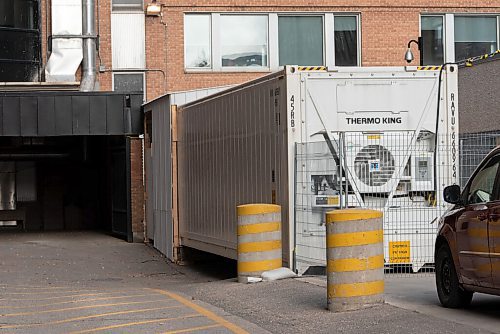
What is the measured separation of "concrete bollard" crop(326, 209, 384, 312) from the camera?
11.1 meters

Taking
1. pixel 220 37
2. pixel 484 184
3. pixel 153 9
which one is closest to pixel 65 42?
pixel 153 9

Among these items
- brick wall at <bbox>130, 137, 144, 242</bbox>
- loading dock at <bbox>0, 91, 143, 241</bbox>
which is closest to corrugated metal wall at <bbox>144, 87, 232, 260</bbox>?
brick wall at <bbox>130, 137, 144, 242</bbox>

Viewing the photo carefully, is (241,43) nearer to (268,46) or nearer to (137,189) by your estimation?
(268,46)

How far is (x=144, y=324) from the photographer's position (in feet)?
37.6

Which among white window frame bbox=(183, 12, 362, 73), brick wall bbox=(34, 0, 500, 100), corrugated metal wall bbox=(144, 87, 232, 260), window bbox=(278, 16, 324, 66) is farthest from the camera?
window bbox=(278, 16, 324, 66)

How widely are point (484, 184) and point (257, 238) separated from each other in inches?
177

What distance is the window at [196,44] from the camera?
3009 cm

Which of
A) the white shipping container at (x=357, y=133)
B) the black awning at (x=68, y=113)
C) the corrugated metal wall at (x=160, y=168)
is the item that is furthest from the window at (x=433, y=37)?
the white shipping container at (x=357, y=133)

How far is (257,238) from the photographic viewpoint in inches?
579

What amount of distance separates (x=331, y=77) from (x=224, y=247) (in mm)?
4435

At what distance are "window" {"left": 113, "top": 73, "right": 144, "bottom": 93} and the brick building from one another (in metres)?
0.03

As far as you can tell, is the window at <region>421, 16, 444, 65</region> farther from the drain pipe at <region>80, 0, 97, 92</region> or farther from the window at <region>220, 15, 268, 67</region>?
the drain pipe at <region>80, 0, 97, 92</region>

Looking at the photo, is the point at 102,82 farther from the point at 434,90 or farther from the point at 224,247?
the point at 434,90

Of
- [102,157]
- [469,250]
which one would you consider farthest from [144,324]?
[102,157]
